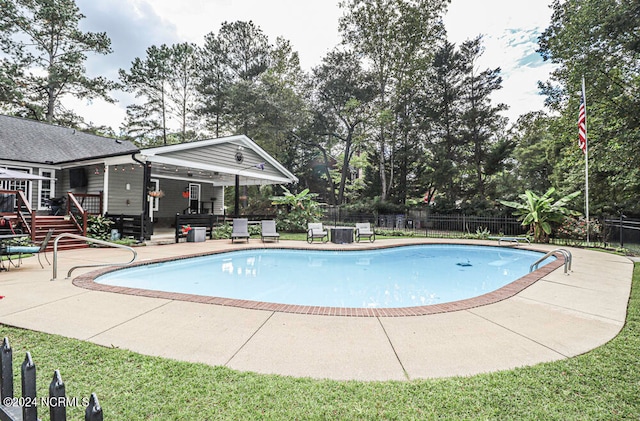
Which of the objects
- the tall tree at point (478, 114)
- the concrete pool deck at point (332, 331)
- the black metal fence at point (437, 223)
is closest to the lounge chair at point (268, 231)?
the black metal fence at point (437, 223)

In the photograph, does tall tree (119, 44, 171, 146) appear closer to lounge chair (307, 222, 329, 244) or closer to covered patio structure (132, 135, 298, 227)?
covered patio structure (132, 135, 298, 227)

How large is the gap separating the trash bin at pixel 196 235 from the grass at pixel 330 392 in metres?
10.3

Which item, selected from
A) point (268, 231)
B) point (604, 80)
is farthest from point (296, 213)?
point (604, 80)

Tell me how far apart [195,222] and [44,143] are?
9.60 m

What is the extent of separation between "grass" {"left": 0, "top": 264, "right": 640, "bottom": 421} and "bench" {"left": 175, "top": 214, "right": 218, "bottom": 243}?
34.6 ft

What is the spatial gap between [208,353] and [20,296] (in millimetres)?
4145

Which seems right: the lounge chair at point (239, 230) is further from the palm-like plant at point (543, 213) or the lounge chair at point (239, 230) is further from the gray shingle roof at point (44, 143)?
the palm-like plant at point (543, 213)

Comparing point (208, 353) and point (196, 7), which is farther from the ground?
point (196, 7)

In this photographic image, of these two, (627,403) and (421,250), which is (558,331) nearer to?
(627,403)

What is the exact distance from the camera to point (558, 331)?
A: 369 cm

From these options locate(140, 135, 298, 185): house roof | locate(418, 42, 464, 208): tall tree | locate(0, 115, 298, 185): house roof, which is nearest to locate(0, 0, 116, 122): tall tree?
locate(0, 115, 298, 185): house roof

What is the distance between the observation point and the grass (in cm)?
211

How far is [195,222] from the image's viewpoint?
13.8 m

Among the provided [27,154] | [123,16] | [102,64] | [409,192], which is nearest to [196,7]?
[123,16]
